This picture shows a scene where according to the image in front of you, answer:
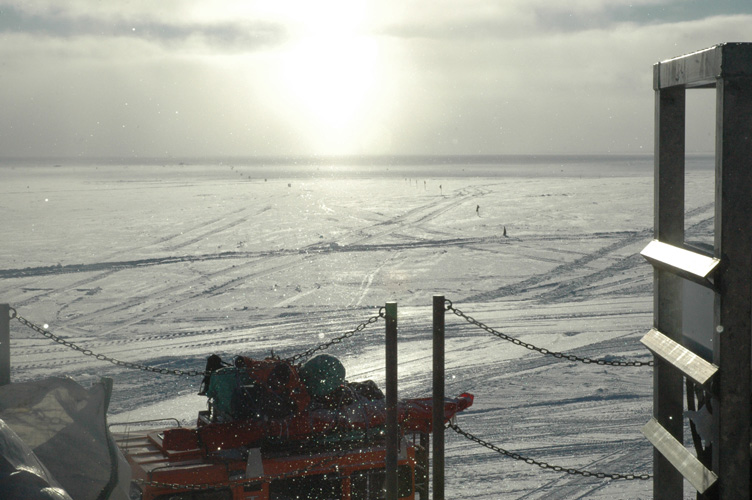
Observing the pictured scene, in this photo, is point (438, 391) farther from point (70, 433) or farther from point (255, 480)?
point (70, 433)

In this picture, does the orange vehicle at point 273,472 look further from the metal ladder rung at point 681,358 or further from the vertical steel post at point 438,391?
the metal ladder rung at point 681,358

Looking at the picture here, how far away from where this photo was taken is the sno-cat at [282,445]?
585 centimetres

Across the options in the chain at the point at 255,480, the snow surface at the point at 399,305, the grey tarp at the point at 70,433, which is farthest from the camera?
the snow surface at the point at 399,305

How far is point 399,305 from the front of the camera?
15.7 m

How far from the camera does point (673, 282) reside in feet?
13.0

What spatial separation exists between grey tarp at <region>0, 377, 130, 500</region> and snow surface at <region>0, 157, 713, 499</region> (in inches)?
161

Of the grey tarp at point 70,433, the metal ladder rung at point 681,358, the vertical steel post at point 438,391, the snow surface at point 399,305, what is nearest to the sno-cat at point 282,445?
the vertical steel post at point 438,391

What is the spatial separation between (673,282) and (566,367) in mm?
8053

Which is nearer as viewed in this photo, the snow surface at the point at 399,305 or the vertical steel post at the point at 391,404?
the vertical steel post at the point at 391,404

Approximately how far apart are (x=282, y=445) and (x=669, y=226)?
3770mm

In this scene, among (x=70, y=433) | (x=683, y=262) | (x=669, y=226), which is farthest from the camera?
(x=70, y=433)

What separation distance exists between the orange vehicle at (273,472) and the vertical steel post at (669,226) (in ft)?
9.10

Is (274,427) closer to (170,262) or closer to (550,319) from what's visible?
(550,319)

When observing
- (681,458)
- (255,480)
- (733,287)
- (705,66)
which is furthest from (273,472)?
(705,66)
